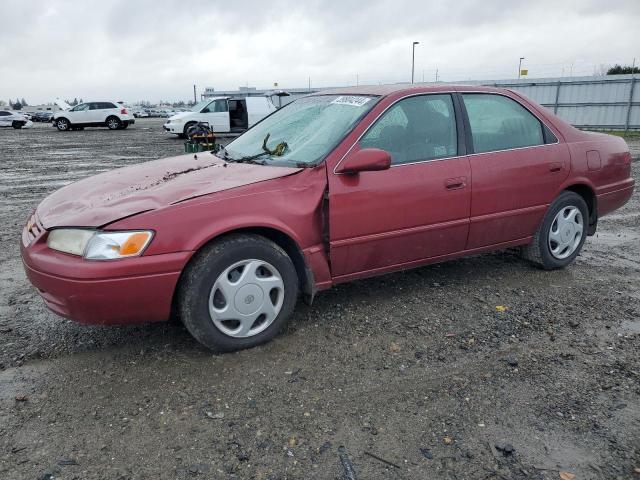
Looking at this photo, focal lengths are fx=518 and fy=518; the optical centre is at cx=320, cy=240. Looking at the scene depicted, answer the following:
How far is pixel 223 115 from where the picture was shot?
69.9 ft

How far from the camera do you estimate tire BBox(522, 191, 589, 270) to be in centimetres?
436

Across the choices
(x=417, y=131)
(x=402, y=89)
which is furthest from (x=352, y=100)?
(x=417, y=131)

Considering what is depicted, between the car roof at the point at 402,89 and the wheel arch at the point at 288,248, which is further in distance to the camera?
the car roof at the point at 402,89

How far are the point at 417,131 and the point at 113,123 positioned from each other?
28.9 meters

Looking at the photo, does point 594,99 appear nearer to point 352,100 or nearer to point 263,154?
point 352,100

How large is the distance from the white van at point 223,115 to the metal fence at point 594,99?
1044 cm

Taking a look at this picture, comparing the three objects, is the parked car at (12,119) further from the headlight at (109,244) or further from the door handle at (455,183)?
the door handle at (455,183)

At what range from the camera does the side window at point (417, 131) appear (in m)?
3.54

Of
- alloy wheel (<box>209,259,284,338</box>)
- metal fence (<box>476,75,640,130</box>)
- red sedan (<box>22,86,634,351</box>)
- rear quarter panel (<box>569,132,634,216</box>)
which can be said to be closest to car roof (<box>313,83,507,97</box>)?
red sedan (<box>22,86,634,351</box>)

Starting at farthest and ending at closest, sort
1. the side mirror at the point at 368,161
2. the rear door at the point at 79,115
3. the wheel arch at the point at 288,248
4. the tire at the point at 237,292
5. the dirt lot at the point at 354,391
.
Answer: the rear door at the point at 79,115 → the side mirror at the point at 368,161 → the wheel arch at the point at 288,248 → the tire at the point at 237,292 → the dirt lot at the point at 354,391

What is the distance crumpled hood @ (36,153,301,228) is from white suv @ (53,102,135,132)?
27607 mm

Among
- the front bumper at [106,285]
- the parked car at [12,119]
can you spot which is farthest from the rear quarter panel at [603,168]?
the parked car at [12,119]

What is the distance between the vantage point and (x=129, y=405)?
103 inches

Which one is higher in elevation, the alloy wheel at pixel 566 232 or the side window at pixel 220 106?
the side window at pixel 220 106
